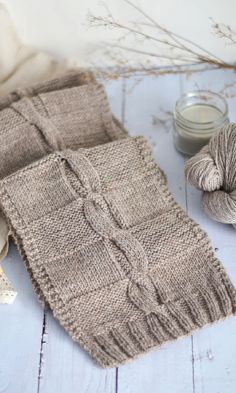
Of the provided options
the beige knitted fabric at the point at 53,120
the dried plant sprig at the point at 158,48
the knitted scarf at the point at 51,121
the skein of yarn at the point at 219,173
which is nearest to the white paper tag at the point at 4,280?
the knitted scarf at the point at 51,121

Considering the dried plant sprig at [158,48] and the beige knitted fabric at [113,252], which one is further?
the dried plant sprig at [158,48]

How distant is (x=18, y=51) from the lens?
133 centimetres

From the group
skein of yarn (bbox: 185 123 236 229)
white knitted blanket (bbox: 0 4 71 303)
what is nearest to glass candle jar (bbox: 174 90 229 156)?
skein of yarn (bbox: 185 123 236 229)

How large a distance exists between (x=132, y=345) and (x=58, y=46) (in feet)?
2.49

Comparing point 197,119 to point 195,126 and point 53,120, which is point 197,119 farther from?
point 53,120

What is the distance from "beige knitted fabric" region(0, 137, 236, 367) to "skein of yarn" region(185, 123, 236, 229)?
0.05 m

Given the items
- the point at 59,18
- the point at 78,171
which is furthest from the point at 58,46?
the point at 78,171

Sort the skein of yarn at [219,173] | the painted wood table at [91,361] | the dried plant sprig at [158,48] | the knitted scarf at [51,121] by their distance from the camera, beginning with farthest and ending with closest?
the dried plant sprig at [158,48], the knitted scarf at [51,121], the skein of yarn at [219,173], the painted wood table at [91,361]

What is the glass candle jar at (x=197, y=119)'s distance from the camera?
112 cm

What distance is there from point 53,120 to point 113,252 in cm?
32

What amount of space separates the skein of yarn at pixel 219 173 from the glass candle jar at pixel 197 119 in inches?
4.5

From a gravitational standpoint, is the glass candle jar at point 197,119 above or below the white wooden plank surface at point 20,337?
above

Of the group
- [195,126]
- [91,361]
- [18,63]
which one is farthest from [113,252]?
[18,63]

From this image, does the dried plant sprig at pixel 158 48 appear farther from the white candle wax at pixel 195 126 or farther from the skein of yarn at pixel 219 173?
the skein of yarn at pixel 219 173
